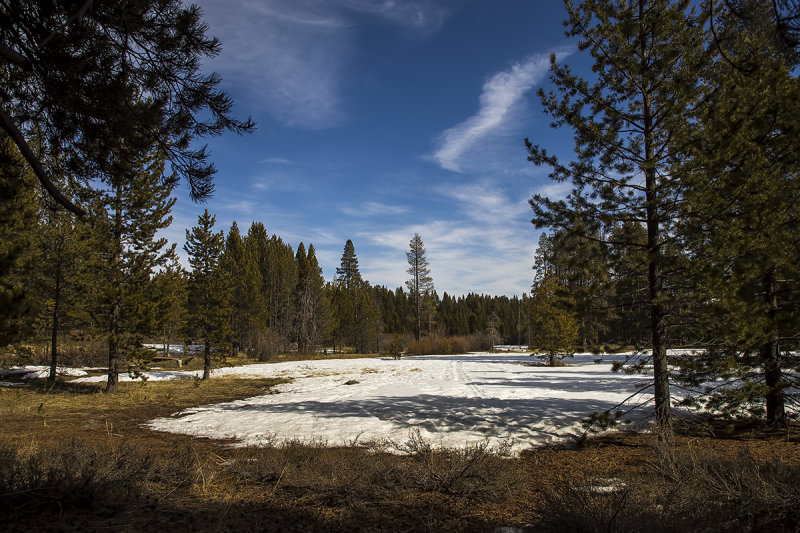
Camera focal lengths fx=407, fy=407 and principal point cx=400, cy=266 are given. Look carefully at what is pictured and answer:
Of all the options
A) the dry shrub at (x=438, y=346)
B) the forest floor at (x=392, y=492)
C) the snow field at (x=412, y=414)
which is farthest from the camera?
the dry shrub at (x=438, y=346)

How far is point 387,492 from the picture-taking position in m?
4.10

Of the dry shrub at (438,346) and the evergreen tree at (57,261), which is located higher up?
the evergreen tree at (57,261)

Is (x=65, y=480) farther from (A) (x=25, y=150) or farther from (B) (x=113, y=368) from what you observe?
(B) (x=113, y=368)

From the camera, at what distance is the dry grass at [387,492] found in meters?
3.18

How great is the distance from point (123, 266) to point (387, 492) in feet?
51.9

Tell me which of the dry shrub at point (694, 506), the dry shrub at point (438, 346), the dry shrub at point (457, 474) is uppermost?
the dry shrub at point (694, 506)

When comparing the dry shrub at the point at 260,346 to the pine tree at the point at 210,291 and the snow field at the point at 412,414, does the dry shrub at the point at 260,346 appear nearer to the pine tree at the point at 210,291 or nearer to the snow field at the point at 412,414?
the pine tree at the point at 210,291

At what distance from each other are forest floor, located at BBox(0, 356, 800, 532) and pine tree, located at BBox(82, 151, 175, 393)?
12.2 m

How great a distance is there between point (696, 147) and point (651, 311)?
258 cm

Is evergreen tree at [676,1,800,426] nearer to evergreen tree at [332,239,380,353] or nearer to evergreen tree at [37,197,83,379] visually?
evergreen tree at [37,197,83,379]

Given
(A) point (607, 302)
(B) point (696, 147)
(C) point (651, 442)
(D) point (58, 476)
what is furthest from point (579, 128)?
(D) point (58, 476)

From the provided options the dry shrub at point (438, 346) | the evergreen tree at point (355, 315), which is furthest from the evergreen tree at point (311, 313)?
the dry shrub at point (438, 346)

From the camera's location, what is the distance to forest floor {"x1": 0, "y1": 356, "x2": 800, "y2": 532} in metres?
3.17

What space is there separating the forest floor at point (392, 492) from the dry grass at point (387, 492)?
0.04ft
